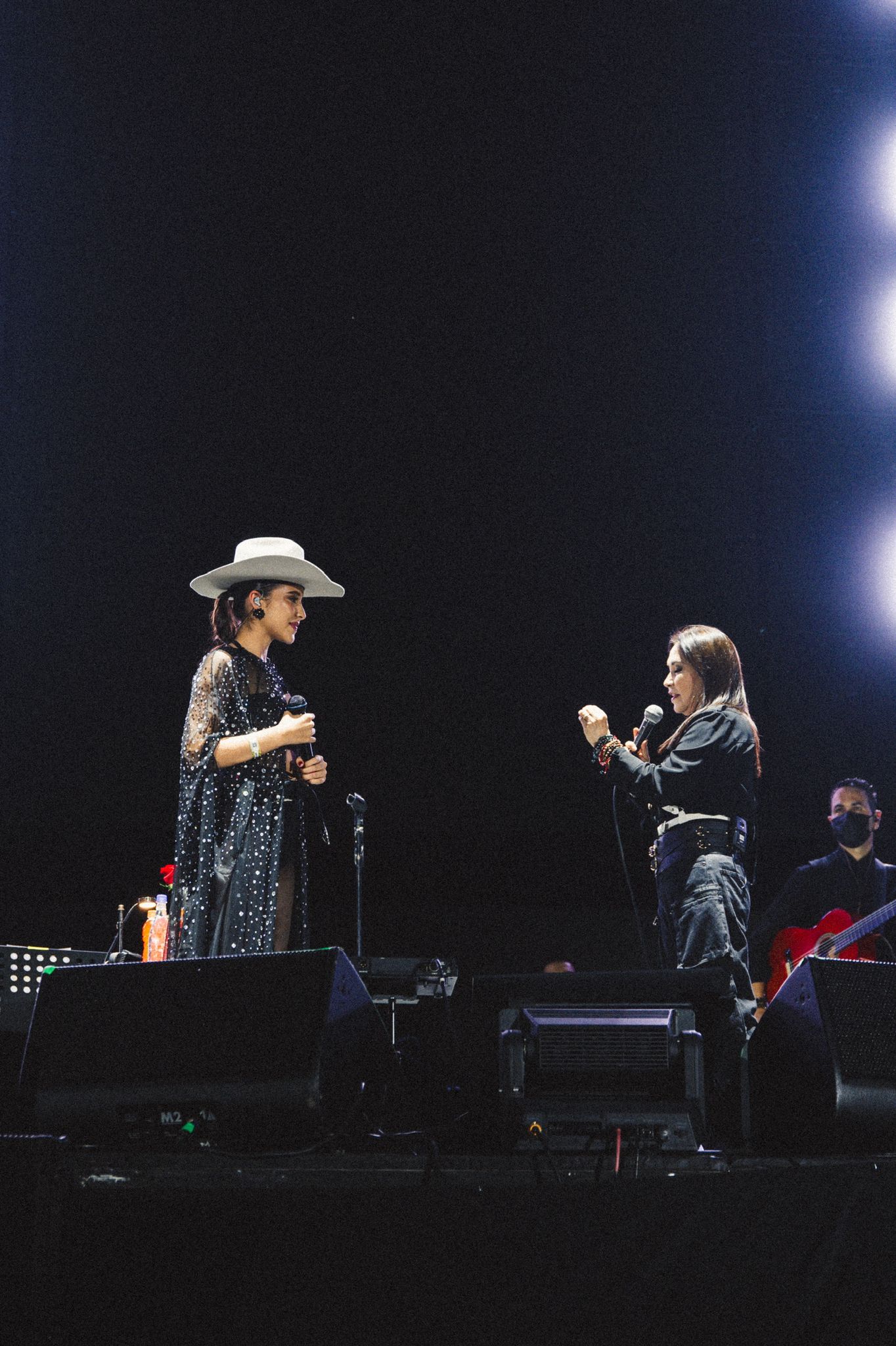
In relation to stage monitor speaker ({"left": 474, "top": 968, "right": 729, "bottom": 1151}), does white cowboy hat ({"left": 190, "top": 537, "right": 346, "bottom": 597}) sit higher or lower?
higher

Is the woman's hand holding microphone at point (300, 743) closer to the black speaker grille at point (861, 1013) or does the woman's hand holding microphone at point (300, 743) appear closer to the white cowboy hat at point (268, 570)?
the white cowboy hat at point (268, 570)

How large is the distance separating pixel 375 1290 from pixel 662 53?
480 cm

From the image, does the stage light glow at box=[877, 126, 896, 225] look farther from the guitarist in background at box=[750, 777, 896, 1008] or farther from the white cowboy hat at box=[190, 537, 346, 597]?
the white cowboy hat at box=[190, 537, 346, 597]

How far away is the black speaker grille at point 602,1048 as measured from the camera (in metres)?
1.93

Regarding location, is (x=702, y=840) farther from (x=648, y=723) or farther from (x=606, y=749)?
(x=648, y=723)

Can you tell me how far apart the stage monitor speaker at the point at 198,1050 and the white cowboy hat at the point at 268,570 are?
1.59 meters

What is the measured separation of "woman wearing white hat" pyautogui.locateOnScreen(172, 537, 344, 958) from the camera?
Answer: 2.77m

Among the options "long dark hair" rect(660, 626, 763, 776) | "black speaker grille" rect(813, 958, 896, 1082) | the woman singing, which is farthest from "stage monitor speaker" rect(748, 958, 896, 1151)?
"long dark hair" rect(660, 626, 763, 776)

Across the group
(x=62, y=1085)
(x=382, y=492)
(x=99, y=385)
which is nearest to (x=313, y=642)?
(x=382, y=492)

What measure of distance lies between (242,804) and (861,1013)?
1605 mm

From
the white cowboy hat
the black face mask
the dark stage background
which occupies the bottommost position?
the black face mask

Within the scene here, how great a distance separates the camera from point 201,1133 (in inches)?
65.5

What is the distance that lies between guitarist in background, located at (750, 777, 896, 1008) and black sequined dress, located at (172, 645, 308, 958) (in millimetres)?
2403

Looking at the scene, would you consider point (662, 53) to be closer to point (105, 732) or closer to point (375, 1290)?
point (105, 732)
